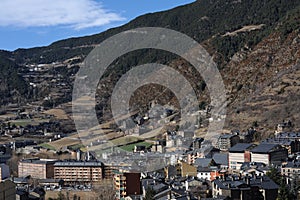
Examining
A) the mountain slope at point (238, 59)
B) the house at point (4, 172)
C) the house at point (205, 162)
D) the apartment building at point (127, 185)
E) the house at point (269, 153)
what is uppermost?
the mountain slope at point (238, 59)

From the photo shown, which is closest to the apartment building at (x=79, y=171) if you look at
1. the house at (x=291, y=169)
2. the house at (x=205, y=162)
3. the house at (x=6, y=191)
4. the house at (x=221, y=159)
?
the house at (x=205, y=162)

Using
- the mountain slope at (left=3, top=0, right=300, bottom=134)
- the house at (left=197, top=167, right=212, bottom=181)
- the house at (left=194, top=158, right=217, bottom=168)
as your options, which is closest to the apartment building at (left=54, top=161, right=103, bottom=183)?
the house at (left=194, top=158, right=217, bottom=168)

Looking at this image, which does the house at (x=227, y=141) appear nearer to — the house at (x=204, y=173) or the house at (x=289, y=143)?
the house at (x=289, y=143)

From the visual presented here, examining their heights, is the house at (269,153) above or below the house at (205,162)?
above

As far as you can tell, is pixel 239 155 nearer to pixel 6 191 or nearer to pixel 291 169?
pixel 291 169

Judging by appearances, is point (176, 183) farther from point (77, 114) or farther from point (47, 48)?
point (47, 48)

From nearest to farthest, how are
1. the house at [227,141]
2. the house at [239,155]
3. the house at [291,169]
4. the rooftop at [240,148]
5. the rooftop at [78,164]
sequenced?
the house at [291,169]
the house at [239,155]
the rooftop at [240,148]
the rooftop at [78,164]
the house at [227,141]
